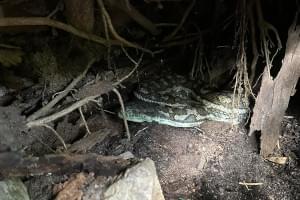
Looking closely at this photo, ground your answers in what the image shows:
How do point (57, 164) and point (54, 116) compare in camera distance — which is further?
point (54, 116)

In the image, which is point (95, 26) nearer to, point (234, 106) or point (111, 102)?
point (111, 102)

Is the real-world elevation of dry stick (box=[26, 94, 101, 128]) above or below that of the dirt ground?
above

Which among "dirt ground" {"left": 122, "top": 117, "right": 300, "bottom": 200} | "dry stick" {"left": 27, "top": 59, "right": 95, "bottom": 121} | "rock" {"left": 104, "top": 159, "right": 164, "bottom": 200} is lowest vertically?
"dirt ground" {"left": 122, "top": 117, "right": 300, "bottom": 200}

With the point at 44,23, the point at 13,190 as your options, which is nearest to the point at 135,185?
the point at 13,190

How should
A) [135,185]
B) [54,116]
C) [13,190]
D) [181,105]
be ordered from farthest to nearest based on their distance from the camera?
[181,105], [54,116], [13,190], [135,185]

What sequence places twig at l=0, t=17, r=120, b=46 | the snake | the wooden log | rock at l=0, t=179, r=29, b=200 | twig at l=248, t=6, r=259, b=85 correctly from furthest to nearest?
the snake, twig at l=248, t=6, r=259, b=85, twig at l=0, t=17, r=120, b=46, rock at l=0, t=179, r=29, b=200, the wooden log

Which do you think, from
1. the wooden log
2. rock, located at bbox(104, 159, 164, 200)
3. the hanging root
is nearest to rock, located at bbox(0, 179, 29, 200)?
the wooden log

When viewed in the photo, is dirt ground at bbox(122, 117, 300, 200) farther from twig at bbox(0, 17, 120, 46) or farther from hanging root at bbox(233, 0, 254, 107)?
twig at bbox(0, 17, 120, 46)

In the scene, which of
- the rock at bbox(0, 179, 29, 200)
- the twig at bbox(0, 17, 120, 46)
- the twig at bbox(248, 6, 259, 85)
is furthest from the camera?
the twig at bbox(248, 6, 259, 85)

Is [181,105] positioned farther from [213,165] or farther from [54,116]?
[54,116]

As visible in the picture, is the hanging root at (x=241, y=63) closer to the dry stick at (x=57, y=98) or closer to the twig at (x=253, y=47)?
the twig at (x=253, y=47)
